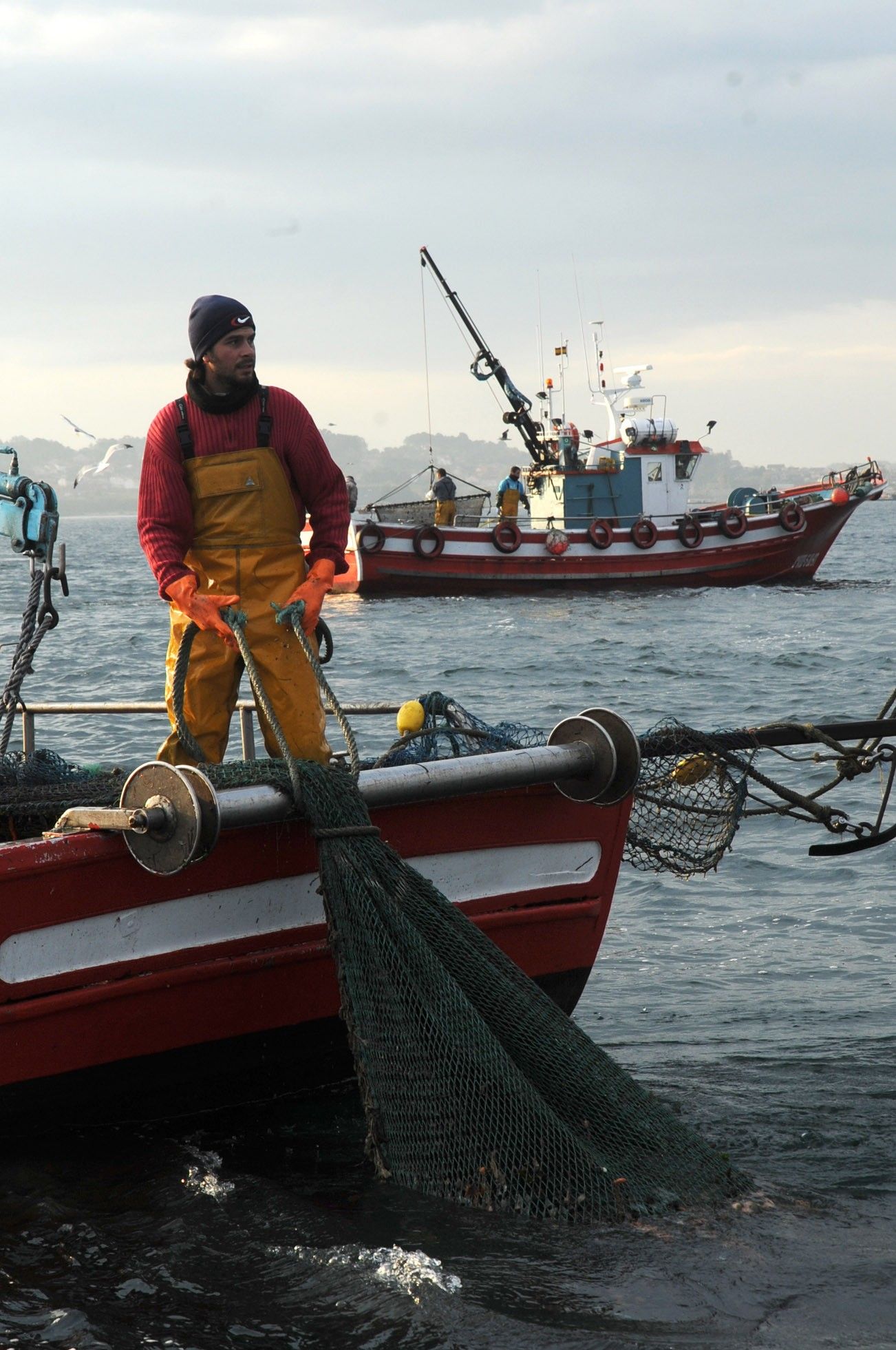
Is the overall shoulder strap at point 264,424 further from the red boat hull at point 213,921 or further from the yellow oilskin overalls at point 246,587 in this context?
the red boat hull at point 213,921

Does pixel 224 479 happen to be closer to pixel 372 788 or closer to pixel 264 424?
pixel 264 424

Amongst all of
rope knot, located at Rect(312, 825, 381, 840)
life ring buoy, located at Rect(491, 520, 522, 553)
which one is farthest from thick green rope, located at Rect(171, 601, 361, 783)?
life ring buoy, located at Rect(491, 520, 522, 553)

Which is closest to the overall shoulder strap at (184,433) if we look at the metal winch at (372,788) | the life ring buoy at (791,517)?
the metal winch at (372,788)

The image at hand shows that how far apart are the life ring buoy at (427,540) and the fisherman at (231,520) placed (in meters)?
27.4

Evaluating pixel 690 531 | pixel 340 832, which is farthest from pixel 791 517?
pixel 340 832

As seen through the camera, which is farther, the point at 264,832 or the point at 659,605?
the point at 659,605

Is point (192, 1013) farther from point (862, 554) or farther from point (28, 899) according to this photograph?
point (862, 554)

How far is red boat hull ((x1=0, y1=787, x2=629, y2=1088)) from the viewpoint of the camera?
4.11 metres

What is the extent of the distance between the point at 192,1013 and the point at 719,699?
14.5m

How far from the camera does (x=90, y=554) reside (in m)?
85.2

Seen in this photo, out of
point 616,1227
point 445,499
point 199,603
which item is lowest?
point 616,1227

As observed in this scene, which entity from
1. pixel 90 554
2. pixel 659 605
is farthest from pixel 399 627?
pixel 90 554

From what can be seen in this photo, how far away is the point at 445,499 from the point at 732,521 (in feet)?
22.8

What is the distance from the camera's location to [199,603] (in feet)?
14.6
